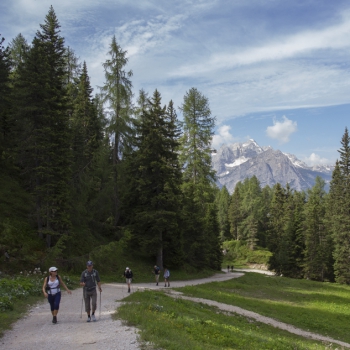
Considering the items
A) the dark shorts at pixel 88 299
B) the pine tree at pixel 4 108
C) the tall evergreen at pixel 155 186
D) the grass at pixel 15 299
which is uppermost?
the pine tree at pixel 4 108

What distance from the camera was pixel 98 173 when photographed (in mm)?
32312

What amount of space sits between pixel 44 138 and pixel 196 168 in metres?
18.1

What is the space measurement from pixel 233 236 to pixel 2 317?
96604 millimetres

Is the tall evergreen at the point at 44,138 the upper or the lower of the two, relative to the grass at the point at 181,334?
upper

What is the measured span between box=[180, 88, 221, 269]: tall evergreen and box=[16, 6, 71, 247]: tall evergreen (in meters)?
15.2

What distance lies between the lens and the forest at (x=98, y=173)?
2492 centimetres

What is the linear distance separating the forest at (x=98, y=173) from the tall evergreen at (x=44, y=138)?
8cm

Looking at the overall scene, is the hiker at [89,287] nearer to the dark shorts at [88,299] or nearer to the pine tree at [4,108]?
the dark shorts at [88,299]

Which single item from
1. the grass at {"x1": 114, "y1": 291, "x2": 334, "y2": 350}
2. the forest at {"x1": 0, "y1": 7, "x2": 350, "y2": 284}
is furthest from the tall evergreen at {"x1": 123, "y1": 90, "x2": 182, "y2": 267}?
the grass at {"x1": 114, "y1": 291, "x2": 334, "y2": 350}

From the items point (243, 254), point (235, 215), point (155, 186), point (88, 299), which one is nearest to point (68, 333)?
point (88, 299)

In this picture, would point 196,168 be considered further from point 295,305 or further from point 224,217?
point 224,217

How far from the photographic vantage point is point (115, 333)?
9.23 m

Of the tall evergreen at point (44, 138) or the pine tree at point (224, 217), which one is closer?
the tall evergreen at point (44, 138)

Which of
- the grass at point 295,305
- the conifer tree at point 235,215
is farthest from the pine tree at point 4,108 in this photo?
the conifer tree at point 235,215
